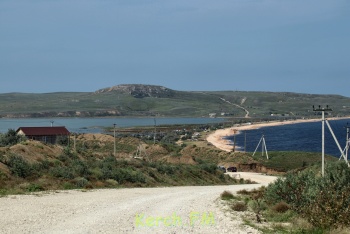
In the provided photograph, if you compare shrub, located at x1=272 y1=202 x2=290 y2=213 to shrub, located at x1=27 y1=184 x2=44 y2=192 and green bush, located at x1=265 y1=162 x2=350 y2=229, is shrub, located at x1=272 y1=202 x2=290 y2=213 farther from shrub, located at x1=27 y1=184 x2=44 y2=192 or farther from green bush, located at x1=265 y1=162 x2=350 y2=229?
shrub, located at x1=27 y1=184 x2=44 y2=192

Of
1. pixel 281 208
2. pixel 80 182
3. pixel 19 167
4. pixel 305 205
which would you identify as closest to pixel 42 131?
pixel 19 167

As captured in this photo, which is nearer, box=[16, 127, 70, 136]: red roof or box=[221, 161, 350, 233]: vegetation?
box=[221, 161, 350, 233]: vegetation

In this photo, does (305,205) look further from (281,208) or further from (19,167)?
(19,167)

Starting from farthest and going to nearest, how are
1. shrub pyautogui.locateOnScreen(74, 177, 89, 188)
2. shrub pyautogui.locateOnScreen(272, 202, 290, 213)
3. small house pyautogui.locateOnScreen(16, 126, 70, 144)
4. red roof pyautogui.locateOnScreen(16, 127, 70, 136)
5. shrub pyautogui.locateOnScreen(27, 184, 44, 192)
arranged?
small house pyautogui.locateOnScreen(16, 126, 70, 144), red roof pyautogui.locateOnScreen(16, 127, 70, 136), shrub pyautogui.locateOnScreen(74, 177, 89, 188), shrub pyautogui.locateOnScreen(27, 184, 44, 192), shrub pyautogui.locateOnScreen(272, 202, 290, 213)

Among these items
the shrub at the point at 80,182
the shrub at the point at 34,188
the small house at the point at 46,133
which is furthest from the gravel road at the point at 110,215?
the small house at the point at 46,133

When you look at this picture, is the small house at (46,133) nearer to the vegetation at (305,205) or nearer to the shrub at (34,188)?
the shrub at (34,188)

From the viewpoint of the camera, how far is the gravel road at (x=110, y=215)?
1374 centimetres

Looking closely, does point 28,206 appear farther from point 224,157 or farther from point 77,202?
point 224,157

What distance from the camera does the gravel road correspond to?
13.7 metres

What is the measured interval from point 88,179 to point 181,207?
12.7m

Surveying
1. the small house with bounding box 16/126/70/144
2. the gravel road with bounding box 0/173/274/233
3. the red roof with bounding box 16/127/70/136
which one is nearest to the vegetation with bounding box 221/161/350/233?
the gravel road with bounding box 0/173/274/233

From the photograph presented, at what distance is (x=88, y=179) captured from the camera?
30.8 metres

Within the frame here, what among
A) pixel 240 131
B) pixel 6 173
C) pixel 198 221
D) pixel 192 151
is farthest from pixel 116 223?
pixel 240 131

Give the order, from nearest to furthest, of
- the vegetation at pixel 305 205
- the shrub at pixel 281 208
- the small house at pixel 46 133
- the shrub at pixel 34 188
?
1. the vegetation at pixel 305 205
2. the shrub at pixel 281 208
3. the shrub at pixel 34 188
4. the small house at pixel 46 133
